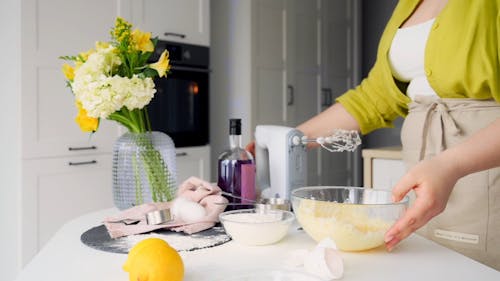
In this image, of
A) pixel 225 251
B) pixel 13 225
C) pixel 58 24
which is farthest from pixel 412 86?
pixel 13 225

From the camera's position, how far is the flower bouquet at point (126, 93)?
0.90 m

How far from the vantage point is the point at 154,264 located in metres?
0.56

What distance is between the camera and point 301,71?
308cm

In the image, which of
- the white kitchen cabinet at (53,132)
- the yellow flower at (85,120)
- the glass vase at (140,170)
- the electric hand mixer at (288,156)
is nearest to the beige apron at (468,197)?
the electric hand mixer at (288,156)

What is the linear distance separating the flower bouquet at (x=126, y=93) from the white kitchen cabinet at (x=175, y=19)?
1.37 metres

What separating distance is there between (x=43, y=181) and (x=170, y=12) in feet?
3.40

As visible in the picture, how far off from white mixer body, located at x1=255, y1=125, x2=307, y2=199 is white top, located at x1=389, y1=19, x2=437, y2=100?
31cm

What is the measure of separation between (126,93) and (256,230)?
386mm

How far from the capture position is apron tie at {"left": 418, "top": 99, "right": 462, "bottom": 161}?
96 cm

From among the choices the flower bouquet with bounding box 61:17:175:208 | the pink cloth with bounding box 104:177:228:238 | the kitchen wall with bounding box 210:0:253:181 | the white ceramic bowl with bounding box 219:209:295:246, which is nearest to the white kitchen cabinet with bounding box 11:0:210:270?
the kitchen wall with bounding box 210:0:253:181

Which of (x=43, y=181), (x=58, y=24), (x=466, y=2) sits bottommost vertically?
(x=43, y=181)

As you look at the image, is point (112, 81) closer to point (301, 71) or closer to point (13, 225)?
point (13, 225)

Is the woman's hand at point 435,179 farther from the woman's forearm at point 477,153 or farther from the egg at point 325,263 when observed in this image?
the egg at point 325,263

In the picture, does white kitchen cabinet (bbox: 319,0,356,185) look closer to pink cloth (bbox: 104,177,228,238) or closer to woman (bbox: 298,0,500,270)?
woman (bbox: 298,0,500,270)
